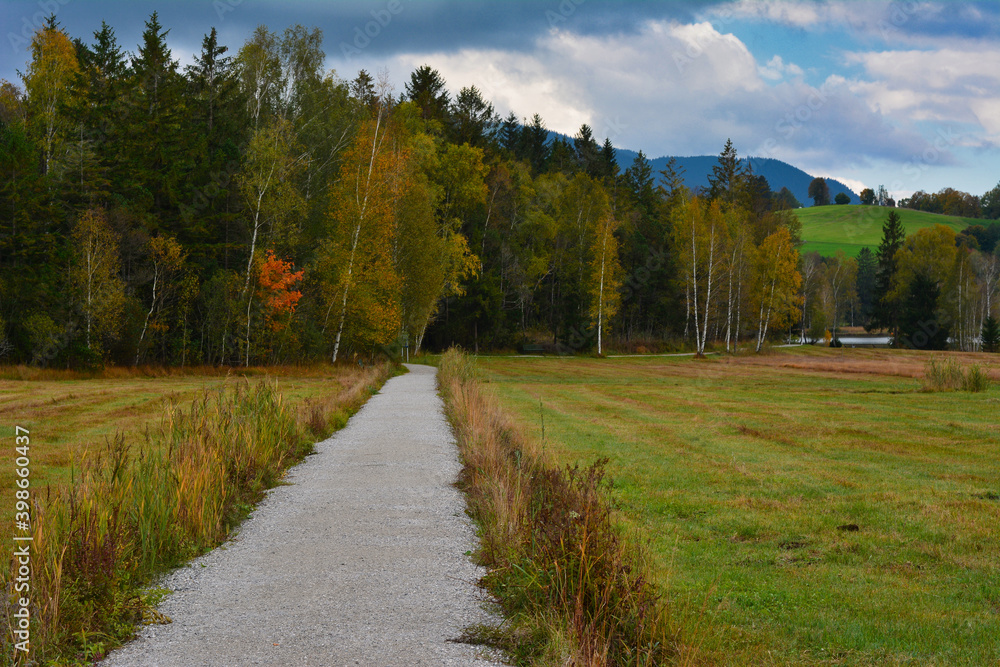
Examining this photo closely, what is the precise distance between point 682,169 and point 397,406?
226ft

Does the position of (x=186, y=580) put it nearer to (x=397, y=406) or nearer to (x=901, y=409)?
(x=397, y=406)

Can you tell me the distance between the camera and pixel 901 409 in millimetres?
20938

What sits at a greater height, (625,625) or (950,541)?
A: (625,625)

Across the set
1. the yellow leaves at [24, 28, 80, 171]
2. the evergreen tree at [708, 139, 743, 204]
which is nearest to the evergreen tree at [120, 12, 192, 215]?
the yellow leaves at [24, 28, 80, 171]

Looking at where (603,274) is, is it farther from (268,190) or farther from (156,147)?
(156,147)

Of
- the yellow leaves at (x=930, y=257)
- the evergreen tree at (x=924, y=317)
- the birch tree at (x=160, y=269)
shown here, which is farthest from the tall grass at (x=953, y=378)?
the yellow leaves at (x=930, y=257)

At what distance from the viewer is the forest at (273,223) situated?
32.0 meters

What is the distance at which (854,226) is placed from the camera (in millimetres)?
153500

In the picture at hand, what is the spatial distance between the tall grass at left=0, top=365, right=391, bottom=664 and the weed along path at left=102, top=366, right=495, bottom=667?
0.78 ft

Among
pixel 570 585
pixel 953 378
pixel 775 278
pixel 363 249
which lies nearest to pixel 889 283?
pixel 775 278

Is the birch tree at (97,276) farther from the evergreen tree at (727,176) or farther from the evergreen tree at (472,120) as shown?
the evergreen tree at (727,176)

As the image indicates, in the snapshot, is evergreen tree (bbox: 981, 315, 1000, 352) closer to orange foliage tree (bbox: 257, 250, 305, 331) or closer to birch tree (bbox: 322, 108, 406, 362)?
birch tree (bbox: 322, 108, 406, 362)

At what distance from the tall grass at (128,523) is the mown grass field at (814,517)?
3.78 meters

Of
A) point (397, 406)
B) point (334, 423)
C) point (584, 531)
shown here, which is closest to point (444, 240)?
point (397, 406)
